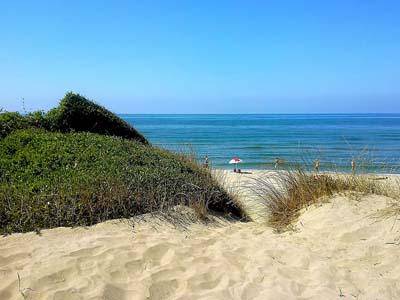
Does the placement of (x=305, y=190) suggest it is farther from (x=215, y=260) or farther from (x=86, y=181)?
(x=86, y=181)

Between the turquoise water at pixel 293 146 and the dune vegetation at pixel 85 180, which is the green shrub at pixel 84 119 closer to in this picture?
the dune vegetation at pixel 85 180

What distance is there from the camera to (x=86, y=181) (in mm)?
7887

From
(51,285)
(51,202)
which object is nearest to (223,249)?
(51,285)

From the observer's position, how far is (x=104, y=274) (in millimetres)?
5254

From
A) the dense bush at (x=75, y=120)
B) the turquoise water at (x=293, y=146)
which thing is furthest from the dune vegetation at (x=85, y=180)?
the turquoise water at (x=293, y=146)

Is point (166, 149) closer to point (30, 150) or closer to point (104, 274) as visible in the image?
point (30, 150)

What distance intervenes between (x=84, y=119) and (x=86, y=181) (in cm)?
501

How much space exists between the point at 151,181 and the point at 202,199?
0.95 metres

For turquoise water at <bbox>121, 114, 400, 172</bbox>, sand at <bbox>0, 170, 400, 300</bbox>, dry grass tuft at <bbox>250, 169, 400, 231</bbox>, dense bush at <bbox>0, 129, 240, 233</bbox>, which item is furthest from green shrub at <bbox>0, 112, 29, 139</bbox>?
dry grass tuft at <bbox>250, 169, 400, 231</bbox>

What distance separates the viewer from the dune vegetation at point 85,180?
7125mm

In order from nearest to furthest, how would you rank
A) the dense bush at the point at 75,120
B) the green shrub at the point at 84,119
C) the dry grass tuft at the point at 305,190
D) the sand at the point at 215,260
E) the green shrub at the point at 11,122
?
1. the sand at the point at 215,260
2. the dry grass tuft at the point at 305,190
3. the green shrub at the point at 11,122
4. the dense bush at the point at 75,120
5. the green shrub at the point at 84,119

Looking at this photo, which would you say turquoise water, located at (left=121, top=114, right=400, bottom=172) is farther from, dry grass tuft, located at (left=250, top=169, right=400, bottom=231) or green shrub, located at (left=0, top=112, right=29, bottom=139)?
green shrub, located at (left=0, top=112, right=29, bottom=139)

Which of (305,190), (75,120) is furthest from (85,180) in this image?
(75,120)

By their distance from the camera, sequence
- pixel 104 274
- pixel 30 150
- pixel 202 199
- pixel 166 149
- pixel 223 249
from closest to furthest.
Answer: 1. pixel 104 274
2. pixel 223 249
3. pixel 202 199
4. pixel 30 150
5. pixel 166 149
